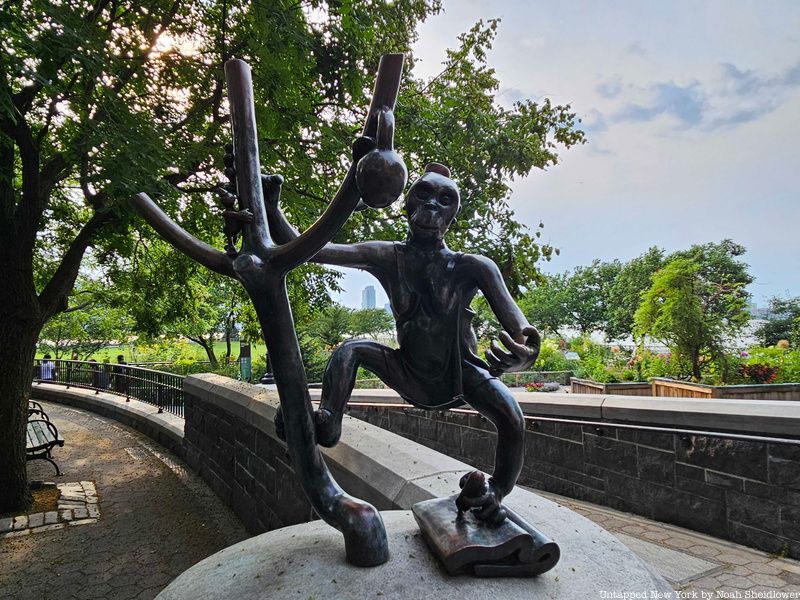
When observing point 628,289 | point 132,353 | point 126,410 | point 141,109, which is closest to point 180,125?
point 141,109

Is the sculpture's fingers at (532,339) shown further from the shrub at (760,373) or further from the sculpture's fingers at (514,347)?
the shrub at (760,373)

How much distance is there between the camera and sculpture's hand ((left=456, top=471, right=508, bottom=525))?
176 centimetres

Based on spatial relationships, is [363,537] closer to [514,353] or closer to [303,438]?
[303,438]

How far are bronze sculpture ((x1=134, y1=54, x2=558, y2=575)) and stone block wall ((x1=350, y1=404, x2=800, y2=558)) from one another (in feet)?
12.2

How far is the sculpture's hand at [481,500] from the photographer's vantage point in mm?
1756

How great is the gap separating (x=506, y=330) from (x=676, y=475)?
13.7ft

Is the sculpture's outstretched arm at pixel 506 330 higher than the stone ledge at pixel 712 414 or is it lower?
higher

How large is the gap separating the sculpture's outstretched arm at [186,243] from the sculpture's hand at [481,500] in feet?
3.65

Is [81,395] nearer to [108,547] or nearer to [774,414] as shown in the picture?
[108,547]

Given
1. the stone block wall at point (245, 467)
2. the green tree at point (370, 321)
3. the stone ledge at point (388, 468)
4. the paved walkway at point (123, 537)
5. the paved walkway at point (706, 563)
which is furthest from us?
the green tree at point (370, 321)

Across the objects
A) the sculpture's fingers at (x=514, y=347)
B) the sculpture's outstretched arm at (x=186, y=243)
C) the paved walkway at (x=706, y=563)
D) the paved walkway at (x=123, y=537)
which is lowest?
the paved walkway at (x=123, y=537)

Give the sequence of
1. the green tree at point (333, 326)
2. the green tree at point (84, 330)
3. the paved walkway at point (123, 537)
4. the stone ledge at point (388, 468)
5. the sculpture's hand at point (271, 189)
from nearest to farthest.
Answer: the sculpture's hand at point (271, 189)
the stone ledge at point (388, 468)
the paved walkway at point (123, 537)
the green tree at point (84, 330)
the green tree at point (333, 326)

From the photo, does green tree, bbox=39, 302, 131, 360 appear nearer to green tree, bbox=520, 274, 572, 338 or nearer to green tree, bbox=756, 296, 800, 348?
green tree, bbox=520, 274, 572, 338

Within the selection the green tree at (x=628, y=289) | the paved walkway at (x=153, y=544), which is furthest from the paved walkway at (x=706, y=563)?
the green tree at (x=628, y=289)
